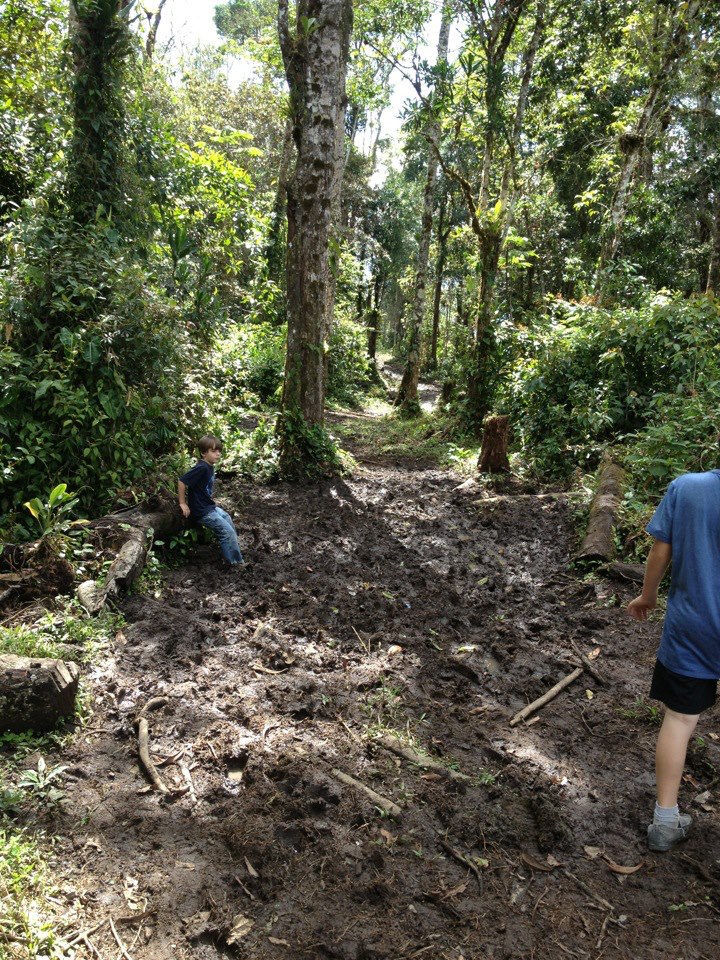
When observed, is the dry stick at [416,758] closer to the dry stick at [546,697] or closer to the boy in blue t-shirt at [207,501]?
→ the dry stick at [546,697]

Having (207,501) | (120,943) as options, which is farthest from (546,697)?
(207,501)

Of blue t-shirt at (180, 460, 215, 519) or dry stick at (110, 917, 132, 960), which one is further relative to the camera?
blue t-shirt at (180, 460, 215, 519)

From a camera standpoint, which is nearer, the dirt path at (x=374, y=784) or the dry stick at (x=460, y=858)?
the dirt path at (x=374, y=784)

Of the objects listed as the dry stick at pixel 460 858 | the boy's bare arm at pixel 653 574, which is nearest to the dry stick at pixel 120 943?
the dry stick at pixel 460 858

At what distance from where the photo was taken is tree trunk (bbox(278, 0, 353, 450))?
7.82 m

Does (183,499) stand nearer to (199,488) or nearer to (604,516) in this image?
(199,488)

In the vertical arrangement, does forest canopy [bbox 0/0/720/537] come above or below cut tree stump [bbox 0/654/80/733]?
above

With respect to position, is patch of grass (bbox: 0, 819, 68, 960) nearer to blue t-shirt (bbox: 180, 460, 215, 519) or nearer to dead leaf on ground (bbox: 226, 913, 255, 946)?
dead leaf on ground (bbox: 226, 913, 255, 946)

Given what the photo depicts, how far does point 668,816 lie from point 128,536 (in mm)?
4249

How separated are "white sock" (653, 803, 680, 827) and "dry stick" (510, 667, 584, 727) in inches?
42.9

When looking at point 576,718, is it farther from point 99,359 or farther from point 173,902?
point 99,359

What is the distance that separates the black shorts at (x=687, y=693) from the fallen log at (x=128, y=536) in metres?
3.69

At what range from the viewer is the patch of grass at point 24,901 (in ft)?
7.37

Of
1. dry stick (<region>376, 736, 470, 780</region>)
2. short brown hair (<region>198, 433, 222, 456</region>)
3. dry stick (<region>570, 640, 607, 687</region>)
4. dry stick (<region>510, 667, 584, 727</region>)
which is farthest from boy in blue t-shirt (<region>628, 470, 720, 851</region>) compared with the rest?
short brown hair (<region>198, 433, 222, 456</region>)
